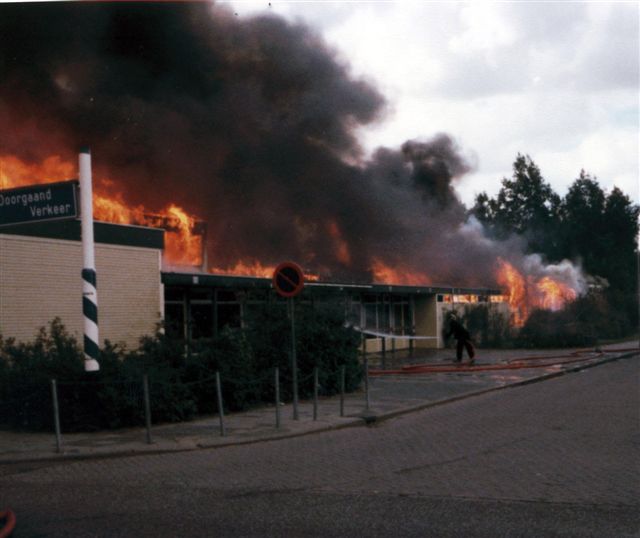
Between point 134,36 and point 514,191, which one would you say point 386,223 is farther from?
point 514,191

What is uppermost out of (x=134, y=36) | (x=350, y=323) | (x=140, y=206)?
(x=134, y=36)

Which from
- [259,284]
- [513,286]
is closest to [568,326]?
[513,286]

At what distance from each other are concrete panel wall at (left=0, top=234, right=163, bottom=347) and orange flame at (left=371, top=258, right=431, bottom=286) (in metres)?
16.9

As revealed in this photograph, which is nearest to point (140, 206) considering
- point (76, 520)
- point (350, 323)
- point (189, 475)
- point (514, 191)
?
point (350, 323)

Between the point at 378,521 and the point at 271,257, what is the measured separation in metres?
26.3

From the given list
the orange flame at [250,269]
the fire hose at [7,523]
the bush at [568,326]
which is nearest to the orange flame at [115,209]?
the orange flame at [250,269]

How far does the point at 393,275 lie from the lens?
38875 millimetres

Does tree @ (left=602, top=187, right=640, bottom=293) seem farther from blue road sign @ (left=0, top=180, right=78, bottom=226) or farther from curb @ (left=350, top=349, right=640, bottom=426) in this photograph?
blue road sign @ (left=0, top=180, right=78, bottom=226)

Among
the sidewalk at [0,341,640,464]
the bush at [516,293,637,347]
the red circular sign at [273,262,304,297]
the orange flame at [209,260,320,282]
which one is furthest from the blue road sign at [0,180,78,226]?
the bush at [516,293,637,347]

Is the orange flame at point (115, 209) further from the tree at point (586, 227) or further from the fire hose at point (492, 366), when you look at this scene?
the tree at point (586, 227)

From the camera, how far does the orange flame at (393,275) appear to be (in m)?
38.2

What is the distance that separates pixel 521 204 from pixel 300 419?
63842 millimetres

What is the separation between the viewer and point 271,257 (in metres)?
32.6

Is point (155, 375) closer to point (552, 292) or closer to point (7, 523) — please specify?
point (7, 523)
